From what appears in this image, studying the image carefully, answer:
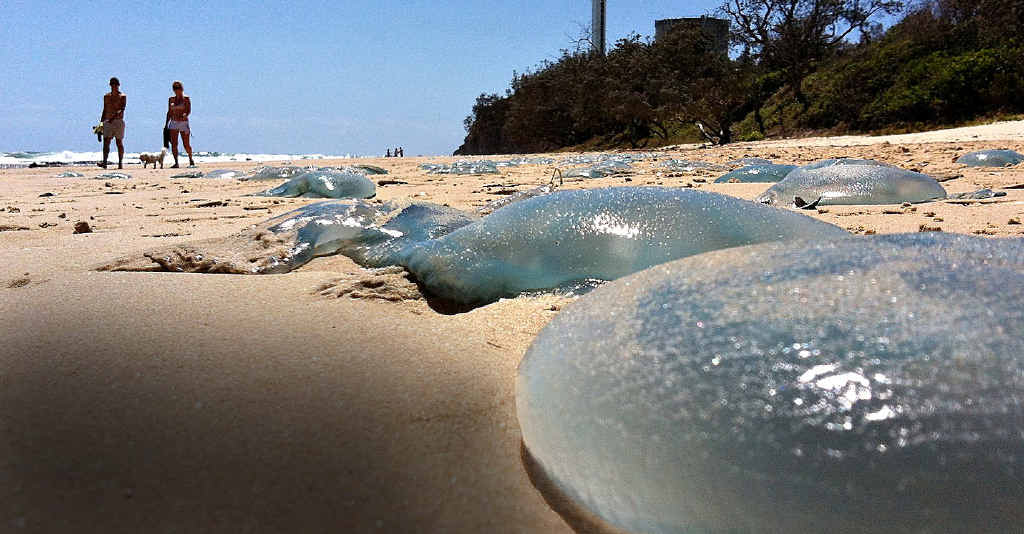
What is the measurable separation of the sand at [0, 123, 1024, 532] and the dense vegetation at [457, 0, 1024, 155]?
50.3 feet

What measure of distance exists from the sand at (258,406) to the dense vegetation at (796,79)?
15333 mm

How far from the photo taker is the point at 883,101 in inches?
581

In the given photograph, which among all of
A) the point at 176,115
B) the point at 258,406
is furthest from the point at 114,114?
the point at 258,406

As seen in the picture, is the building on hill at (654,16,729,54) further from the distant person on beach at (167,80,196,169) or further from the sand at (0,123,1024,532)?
the sand at (0,123,1024,532)

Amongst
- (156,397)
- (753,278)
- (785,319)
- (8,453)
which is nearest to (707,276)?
(753,278)

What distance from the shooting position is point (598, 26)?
2748 cm

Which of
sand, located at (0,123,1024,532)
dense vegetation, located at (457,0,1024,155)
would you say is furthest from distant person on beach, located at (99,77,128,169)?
dense vegetation, located at (457,0,1024,155)

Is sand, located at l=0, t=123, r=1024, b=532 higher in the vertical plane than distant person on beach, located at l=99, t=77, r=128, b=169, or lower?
lower

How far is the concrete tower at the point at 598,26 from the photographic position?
26.5 meters

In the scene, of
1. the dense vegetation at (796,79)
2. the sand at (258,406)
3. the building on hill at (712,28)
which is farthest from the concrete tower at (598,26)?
the sand at (258,406)

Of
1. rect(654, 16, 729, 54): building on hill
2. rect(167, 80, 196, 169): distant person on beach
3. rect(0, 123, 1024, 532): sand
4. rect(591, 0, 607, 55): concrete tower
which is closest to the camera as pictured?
rect(0, 123, 1024, 532): sand

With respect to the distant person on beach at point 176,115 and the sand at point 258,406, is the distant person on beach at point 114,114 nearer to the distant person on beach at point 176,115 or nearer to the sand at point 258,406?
the distant person on beach at point 176,115

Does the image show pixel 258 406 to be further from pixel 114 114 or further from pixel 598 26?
pixel 598 26

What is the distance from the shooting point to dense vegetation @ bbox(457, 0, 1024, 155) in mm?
13773
